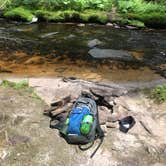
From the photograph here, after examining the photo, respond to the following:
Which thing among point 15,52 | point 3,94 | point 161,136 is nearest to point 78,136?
point 161,136

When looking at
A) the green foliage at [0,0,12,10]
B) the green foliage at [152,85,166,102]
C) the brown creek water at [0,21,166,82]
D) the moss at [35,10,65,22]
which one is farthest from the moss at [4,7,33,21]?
the green foliage at [152,85,166,102]

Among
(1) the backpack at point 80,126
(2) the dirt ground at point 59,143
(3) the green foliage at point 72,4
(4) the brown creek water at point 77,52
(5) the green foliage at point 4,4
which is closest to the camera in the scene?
(2) the dirt ground at point 59,143

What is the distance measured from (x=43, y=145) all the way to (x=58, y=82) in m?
2.52

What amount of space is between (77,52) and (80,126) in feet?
16.2

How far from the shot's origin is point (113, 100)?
6.74 m

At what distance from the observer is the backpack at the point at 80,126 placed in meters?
5.41

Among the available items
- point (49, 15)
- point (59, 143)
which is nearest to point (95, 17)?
point (49, 15)

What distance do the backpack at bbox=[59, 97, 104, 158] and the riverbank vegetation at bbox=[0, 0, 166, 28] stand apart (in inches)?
293

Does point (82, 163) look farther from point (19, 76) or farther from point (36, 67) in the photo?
point (36, 67)

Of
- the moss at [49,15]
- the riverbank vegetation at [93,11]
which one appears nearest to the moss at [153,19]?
the riverbank vegetation at [93,11]

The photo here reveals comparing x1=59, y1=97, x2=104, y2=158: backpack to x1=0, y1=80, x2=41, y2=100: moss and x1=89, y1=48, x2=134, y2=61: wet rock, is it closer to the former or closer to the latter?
x1=0, y1=80, x2=41, y2=100: moss

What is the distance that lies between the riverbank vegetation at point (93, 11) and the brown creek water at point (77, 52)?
483 mm

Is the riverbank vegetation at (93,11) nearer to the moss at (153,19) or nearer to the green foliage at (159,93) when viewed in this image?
the moss at (153,19)

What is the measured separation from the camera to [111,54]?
32.6 feet
